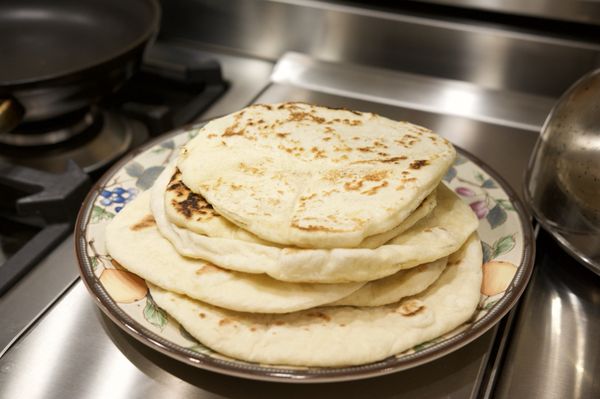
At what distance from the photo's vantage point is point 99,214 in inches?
44.9

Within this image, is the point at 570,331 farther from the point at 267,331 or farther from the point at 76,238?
the point at 76,238

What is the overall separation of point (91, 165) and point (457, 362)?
935mm

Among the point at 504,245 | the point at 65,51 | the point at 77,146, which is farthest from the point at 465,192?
the point at 65,51

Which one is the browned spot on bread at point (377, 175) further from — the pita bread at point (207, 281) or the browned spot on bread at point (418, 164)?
the pita bread at point (207, 281)

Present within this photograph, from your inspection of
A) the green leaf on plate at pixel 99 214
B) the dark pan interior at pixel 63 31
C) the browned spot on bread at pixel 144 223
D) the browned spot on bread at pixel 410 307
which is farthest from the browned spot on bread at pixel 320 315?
the dark pan interior at pixel 63 31

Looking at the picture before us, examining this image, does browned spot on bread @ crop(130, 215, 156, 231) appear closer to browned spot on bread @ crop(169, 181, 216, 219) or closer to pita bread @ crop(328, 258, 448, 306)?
browned spot on bread @ crop(169, 181, 216, 219)

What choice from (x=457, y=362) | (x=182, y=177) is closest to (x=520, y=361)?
(x=457, y=362)

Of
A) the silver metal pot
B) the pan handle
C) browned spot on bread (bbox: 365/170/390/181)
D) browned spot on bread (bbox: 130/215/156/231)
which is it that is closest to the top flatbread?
browned spot on bread (bbox: 365/170/390/181)

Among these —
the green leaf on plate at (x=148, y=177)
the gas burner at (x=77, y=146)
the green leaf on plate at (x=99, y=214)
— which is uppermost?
the green leaf on plate at (x=148, y=177)

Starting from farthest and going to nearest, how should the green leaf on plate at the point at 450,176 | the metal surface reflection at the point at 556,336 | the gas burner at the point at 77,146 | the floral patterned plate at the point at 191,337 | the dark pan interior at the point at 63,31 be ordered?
the dark pan interior at the point at 63,31, the gas burner at the point at 77,146, the green leaf on plate at the point at 450,176, the metal surface reflection at the point at 556,336, the floral patterned plate at the point at 191,337

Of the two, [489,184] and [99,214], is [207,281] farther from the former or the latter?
[489,184]

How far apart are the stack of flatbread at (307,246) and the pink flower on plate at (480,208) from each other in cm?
9

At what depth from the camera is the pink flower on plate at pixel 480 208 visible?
3.88 ft

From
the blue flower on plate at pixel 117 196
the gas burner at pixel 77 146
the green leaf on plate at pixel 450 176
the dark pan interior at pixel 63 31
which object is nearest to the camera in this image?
the blue flower on plate at pixel 117 196
